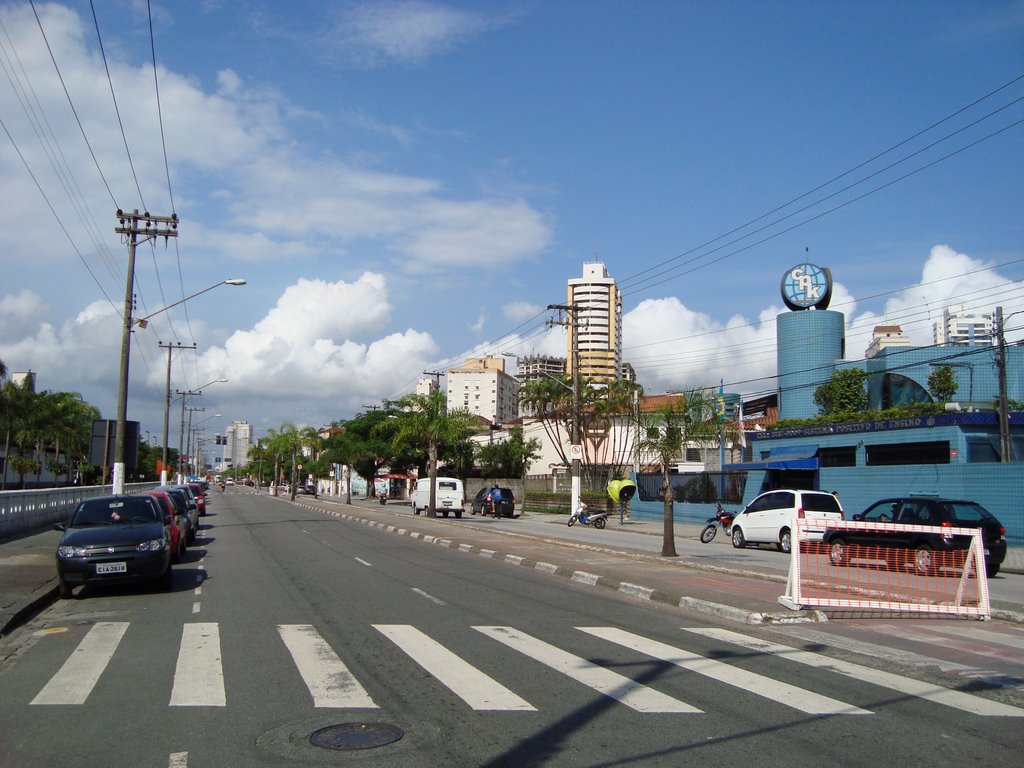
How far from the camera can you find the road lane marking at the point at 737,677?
6816 mm

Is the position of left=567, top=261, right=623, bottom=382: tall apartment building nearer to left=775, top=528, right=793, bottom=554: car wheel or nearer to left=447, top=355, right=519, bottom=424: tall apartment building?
left=447, top=355, right=519, bottom=424: tall apartment building

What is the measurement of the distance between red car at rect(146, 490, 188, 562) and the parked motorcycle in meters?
20.8

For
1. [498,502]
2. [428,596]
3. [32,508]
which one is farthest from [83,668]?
[498,502]

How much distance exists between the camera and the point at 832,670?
325 inches

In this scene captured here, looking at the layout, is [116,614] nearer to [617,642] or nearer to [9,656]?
→ [9,656]

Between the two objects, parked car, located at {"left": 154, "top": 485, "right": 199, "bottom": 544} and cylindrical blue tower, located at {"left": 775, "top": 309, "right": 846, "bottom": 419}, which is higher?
cylindrical blue tower, located at {"left": 775, "top": 309, "right": 846, "bottom": 419}

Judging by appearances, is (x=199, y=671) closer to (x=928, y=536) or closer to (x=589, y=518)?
(x=928, y=536)

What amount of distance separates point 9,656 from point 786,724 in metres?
7.78

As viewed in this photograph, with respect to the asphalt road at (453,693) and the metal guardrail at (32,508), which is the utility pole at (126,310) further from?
the asphalt road at (453,693)

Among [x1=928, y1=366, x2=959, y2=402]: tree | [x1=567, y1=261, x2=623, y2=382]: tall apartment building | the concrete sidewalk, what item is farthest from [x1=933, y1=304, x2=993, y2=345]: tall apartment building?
[x1=567, y1=261, x2=623, y2=382]: tall apartment building

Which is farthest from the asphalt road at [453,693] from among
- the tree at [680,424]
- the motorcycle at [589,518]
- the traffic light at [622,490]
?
the traffic light at [622,490]

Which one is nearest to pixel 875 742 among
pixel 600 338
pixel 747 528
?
pixel 747 528

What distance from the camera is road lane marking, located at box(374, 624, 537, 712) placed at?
6.77 m

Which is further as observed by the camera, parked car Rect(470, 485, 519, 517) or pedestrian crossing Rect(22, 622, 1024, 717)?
parked car Rect(470, 485, 519, 517)
